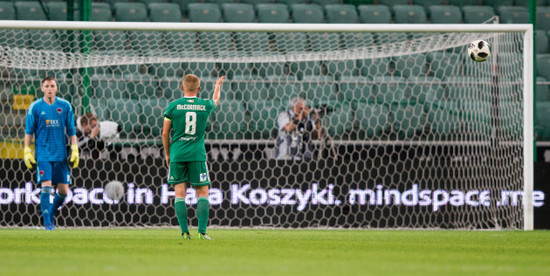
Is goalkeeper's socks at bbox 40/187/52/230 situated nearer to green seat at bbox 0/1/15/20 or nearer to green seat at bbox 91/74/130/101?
green seat at bbox 91/74/130/101

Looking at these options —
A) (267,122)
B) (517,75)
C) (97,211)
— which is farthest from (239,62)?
(517,75)

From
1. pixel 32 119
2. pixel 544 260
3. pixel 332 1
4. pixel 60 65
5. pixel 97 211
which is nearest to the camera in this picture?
pixel 544 260

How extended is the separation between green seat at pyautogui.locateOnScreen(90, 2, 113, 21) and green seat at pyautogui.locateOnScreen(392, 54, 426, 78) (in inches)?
194

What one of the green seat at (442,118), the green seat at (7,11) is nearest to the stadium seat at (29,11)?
the green seat at (7,11)

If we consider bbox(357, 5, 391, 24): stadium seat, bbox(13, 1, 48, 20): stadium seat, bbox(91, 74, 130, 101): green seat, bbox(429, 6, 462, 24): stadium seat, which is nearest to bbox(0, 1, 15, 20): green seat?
bbox(13, 1, 48, 20): stadium seat

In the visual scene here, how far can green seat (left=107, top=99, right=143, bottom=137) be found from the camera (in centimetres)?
1158

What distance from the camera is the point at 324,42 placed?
1415cm

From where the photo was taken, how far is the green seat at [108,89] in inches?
448

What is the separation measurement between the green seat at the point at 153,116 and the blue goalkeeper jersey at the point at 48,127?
2170 millimetres

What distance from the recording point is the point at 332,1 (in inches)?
663

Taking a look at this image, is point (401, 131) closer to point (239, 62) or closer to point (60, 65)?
point (239, 62)

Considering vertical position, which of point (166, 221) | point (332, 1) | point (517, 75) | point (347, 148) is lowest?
point (166, 221)

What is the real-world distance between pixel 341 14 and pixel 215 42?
115 inches

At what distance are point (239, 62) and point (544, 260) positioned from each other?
6.87 m
